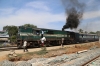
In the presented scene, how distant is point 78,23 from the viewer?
41188 millimetres

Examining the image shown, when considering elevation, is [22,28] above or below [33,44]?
above

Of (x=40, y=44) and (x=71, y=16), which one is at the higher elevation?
(x=71, y=16)

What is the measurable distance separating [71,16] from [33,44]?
51.3ft

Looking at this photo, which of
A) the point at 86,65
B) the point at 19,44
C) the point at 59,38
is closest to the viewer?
the point at 86,65

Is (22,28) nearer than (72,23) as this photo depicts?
Yes

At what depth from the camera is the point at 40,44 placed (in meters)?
29.2

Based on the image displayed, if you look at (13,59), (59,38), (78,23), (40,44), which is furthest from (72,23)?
(13,59)

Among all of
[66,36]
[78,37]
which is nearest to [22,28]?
[66,36]

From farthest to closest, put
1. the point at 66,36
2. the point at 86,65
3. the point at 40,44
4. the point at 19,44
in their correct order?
the point at 66,36 → the point at 40,44 → the point at 19,44 → the point at 86,65

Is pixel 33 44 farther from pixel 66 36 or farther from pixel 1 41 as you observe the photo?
pixel 1 41

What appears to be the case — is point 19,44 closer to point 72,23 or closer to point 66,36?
point 66,36

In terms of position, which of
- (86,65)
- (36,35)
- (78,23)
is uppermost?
(78,23)

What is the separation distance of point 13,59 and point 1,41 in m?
30.2

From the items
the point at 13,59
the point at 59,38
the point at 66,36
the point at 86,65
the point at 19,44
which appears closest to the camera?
the point at 86,65
